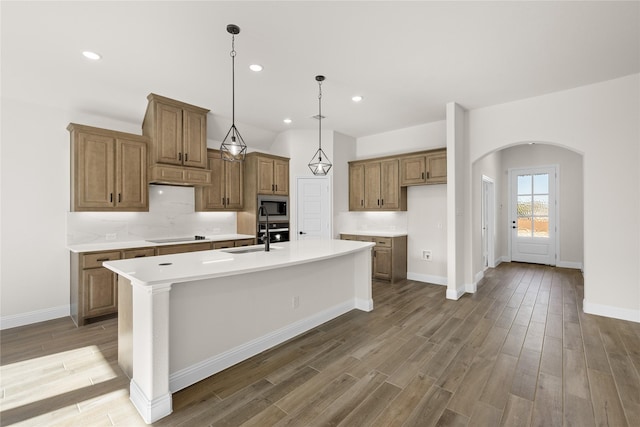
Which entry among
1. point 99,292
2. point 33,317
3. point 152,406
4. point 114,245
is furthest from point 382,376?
point 33,317

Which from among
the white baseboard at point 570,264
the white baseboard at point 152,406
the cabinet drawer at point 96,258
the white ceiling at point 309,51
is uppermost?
the white ceiling at point 309,51

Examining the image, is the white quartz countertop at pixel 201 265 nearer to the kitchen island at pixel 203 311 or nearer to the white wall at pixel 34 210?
the kitchen island at pixel 203 311

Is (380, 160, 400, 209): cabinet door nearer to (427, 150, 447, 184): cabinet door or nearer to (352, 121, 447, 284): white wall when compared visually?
(352, 121, 447, 284): white wall

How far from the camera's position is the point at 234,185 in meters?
5.39

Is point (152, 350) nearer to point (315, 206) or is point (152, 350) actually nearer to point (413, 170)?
point (315, 206)

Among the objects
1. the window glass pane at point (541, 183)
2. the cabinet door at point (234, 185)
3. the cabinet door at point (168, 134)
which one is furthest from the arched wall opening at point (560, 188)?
the cabinet door at point (168, 134)

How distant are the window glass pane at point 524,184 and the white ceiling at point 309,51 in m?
3.93

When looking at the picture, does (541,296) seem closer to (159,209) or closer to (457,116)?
(457,116)

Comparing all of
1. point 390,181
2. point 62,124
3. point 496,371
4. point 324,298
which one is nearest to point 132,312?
point 324,298

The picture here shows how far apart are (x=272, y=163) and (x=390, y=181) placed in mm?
2242

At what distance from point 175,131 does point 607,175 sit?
18.7 feet

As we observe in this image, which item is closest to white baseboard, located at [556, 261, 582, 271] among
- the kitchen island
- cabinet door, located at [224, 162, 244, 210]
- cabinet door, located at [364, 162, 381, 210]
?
cabinet door, located at [364, 162, 381, 210]

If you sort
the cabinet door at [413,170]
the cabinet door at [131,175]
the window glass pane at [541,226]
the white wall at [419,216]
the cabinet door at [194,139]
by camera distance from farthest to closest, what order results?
the window glass pane at [541,226] → the white wall at [419,216] → the cabinet door at [413,170] → the cabinet door at [194,139] → the cabinet door at [131,175]

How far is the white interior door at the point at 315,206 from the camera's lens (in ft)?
19.2
